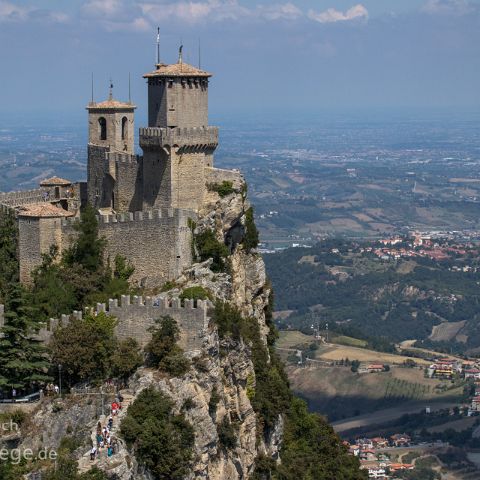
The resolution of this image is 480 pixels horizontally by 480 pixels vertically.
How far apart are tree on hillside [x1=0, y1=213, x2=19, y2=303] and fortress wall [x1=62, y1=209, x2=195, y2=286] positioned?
4643 mm

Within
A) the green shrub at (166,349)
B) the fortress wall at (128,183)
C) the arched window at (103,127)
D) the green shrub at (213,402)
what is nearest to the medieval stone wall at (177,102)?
the fortress wall at (128,183)

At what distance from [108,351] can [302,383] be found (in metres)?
125

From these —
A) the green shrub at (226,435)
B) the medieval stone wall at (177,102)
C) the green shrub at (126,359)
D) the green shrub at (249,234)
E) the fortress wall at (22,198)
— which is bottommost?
the green shrub at (226,435)

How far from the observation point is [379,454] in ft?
443

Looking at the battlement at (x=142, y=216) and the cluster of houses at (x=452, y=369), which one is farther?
the cluster of houses at (x=452, y=369)

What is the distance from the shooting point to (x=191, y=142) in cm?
5466

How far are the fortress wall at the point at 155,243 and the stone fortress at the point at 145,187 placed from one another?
4cm

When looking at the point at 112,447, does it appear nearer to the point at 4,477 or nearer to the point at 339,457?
the point at 4,477

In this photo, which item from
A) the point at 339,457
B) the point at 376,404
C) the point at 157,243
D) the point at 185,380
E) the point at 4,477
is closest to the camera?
the point at 4,477

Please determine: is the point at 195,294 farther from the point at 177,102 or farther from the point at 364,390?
the point at 364,390

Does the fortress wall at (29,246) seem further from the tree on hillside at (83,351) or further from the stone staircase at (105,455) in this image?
the stone staircase at (105,455)

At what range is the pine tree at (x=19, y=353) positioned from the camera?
147 feet

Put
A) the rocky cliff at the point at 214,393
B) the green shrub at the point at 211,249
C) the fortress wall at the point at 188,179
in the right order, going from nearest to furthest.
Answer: the rocky cliff at the point at 214,393
the green shrub at the point at 211,249
the fortress wall at the point at 188,179

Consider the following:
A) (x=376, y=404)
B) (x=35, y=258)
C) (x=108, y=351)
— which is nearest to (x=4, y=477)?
(x=108, y=351)
